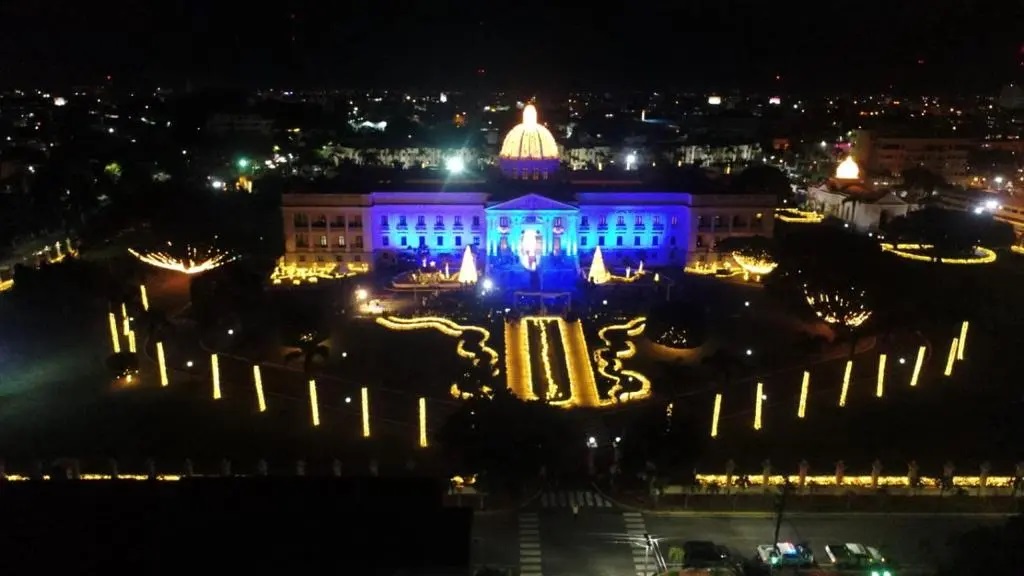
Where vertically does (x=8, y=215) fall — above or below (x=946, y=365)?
above

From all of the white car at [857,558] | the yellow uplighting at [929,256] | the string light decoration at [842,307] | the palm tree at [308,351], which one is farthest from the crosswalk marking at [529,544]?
the yellow uplighting at [929,256]

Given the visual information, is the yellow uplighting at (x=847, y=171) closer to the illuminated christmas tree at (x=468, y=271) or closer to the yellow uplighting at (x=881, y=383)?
the illuminated christmas tree at (x=468, y=271)

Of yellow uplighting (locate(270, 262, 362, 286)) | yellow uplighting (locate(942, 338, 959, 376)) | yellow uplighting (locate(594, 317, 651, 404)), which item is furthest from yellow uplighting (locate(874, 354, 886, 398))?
yellow uplighting (locate(270, 262, 362, 286))

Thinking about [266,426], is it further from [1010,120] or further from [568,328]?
[1010,120]

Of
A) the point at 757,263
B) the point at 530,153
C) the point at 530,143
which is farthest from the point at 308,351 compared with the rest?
the point at 530,143

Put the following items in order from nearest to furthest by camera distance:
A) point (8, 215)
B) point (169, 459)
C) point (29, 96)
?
point (169, 459) < point (8, 215) < point (29, 96)

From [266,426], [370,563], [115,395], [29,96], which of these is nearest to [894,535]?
[370,563]

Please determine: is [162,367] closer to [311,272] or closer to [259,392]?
[259,392]
